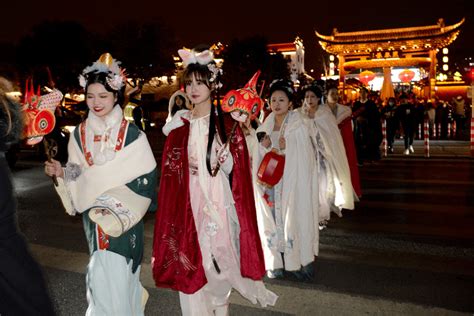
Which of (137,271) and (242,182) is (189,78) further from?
(137,271)

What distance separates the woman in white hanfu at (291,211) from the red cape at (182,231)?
1210mm

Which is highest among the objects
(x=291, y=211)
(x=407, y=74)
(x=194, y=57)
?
(x=407, y=74)

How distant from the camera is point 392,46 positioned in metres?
39.3

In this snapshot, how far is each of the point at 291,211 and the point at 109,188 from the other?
2081mm

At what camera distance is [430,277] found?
4840mm

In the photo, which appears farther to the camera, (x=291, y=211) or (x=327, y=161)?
(x=327, y=161)

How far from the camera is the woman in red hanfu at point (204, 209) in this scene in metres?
3.40

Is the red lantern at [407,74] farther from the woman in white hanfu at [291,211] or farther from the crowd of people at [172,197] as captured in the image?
the crowd of people at [172,197]

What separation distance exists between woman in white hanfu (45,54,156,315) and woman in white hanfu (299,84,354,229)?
346 centimetres

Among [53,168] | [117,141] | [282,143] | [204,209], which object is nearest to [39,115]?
[53,168]

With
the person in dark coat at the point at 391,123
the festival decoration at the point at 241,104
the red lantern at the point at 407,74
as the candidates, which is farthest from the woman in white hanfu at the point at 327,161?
the red lantern at the point at 407,74

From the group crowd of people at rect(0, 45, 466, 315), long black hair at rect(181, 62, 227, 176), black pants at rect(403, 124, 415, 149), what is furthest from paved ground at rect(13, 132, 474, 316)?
black pants at rect(403, 124, 415, 149)

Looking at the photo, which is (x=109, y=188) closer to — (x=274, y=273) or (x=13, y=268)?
(x=13, y=268)

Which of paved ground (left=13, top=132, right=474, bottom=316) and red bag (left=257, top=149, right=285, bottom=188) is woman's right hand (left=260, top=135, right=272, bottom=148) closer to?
red bag (left=257, top=149, right=285, bottom=188)
